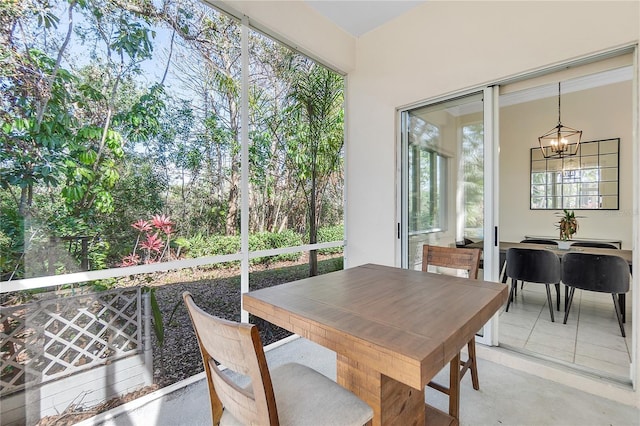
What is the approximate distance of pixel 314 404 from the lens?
1.02 metres

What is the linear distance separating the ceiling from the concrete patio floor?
3262mm

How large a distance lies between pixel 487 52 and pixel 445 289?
2.05 metres

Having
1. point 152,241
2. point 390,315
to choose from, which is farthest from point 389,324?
point 152,241

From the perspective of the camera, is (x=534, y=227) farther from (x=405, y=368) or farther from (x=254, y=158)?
(x=405, y=368)

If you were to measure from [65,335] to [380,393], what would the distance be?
5.77 ft

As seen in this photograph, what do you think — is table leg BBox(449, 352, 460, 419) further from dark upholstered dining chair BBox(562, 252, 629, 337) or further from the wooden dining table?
dark upholstered dining chair BBox(562, 252, 629, 337)

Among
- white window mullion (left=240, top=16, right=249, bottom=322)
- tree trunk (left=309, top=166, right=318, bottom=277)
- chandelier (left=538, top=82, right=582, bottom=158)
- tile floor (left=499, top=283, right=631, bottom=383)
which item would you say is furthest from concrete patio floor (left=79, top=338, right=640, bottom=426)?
chandelier (left=538, top=82, right=582, bottom=158)

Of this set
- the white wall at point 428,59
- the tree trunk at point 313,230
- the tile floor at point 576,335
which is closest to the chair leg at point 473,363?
the tile floor at point 576,335

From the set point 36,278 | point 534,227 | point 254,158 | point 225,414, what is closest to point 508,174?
point 534,227

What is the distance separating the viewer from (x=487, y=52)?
232cm

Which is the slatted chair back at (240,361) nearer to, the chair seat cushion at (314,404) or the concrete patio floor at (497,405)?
the chair seat cushion at (314,404)

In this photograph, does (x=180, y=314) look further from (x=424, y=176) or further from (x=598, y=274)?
(x=598, y=274)

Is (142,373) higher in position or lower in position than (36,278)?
lower

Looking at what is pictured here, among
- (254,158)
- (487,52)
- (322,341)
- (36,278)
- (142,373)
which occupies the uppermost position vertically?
(487,52)
